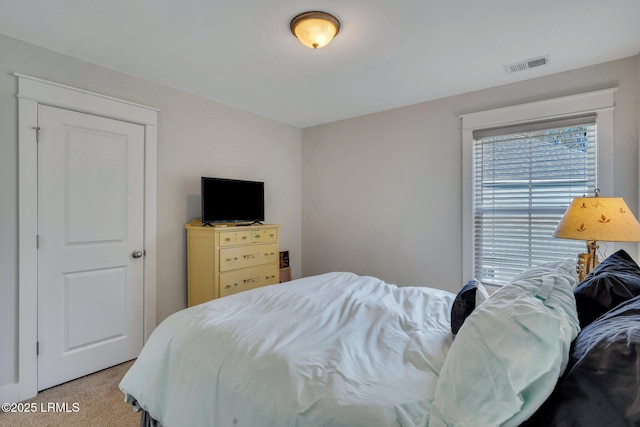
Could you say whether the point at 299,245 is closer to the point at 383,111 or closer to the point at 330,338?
the point at 383,111

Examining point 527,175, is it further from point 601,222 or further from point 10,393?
point 10,393

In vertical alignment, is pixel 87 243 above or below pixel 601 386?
above

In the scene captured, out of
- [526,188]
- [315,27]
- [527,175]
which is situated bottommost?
[526,188]

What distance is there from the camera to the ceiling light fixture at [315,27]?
1.84 metres

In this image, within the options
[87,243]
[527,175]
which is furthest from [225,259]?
[527,175]

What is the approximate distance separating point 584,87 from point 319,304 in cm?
275

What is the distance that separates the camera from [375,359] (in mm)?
1227

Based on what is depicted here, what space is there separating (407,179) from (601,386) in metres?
2.90

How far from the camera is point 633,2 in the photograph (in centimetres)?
175

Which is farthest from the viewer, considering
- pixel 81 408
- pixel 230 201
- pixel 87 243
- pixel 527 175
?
pixel 230 201

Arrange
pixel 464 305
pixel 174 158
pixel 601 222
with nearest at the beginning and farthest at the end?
1. pixel 464 305
2. pixel 601 222
3. pixel 174 158

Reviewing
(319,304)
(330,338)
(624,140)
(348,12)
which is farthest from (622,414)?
(624,140)

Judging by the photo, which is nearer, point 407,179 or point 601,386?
point 601,386

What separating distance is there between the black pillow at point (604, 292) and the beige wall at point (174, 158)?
3008mm
